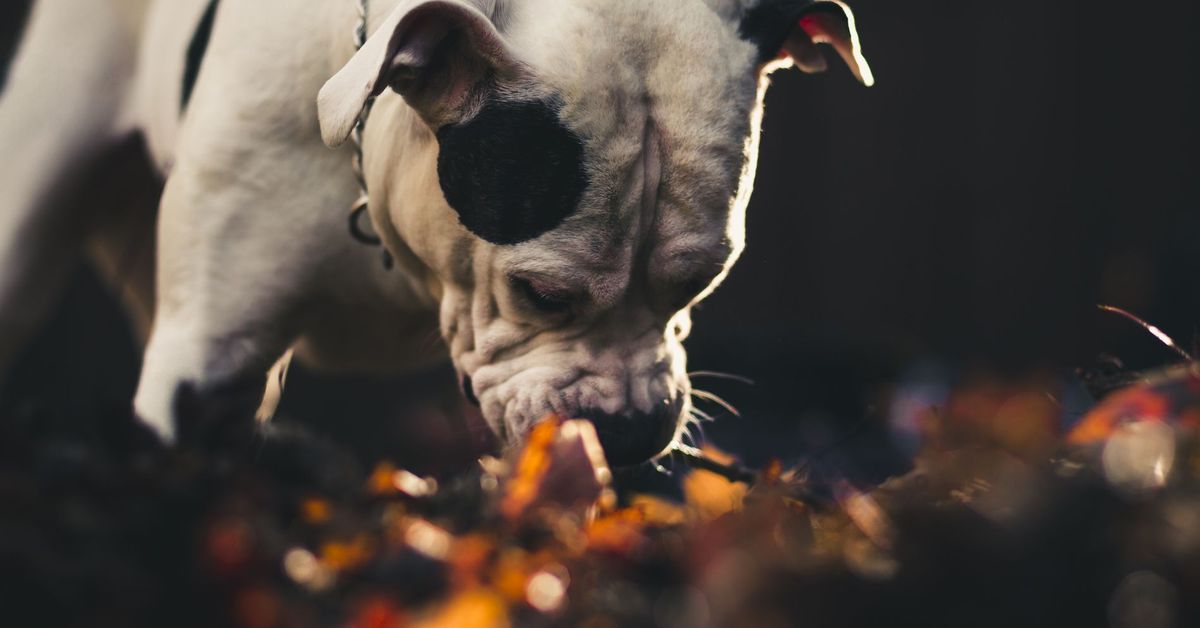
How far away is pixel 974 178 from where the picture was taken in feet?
14.4

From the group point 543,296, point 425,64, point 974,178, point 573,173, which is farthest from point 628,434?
point 974,178

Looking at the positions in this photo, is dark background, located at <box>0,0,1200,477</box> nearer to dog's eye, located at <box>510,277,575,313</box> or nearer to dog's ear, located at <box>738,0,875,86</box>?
dog's ear, located at <box>738,0,875,86</box>

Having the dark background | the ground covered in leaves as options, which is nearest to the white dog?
the ground covered in leaves

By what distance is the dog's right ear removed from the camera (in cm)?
112

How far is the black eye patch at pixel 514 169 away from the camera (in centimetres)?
119

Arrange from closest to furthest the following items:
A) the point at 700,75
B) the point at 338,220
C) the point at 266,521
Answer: the point at 266,521
the point at 700,75
the point at 338,220

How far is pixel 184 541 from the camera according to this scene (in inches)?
21.8

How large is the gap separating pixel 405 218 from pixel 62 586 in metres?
0.88

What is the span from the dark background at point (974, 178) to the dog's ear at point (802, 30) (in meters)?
2.79


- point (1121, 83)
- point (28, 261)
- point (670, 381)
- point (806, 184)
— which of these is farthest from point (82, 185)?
point (1121, 83)

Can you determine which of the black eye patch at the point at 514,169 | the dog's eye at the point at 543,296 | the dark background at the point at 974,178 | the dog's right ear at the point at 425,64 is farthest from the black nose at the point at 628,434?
the dark background at the point at 974,178

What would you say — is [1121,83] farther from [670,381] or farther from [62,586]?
[62,586]

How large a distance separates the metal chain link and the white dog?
20mm

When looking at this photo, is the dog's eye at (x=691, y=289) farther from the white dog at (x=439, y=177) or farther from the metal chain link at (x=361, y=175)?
the metal chain link at (x=361, y=175)
